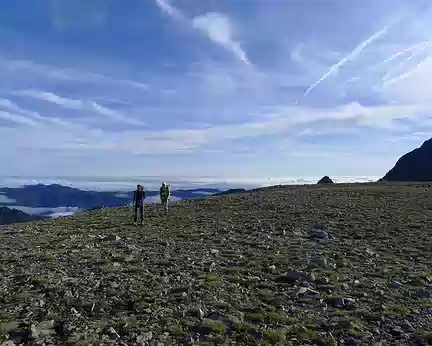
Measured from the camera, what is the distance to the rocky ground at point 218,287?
9.80 meters

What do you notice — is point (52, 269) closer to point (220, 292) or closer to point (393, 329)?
point (220, 292)

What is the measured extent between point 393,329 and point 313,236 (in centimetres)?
1235

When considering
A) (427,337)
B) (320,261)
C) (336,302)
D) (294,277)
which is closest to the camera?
(427,337)

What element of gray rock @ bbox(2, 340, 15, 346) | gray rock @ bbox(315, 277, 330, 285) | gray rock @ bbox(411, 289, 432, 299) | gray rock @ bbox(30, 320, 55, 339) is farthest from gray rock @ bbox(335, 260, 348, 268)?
gray rock @ bbox(2, 340, 15, 346)

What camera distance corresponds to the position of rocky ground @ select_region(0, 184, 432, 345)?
9.80 meters

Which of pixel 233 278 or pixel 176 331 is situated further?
pixel 233 278

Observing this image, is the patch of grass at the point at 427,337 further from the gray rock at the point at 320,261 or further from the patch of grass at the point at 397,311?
the gray rock at the point at 320,261

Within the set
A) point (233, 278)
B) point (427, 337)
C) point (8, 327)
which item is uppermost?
point (233, 278)

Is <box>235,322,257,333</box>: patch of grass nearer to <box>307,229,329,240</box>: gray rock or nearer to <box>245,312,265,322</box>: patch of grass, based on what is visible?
<box>245,312,265,322</box>: patch of grass

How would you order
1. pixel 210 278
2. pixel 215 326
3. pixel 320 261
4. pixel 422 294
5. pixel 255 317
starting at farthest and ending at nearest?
pixel 320 261, pixel 210 278, pixel 422 294, pixel 255 317, pixel 215 326

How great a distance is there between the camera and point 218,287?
1297cm

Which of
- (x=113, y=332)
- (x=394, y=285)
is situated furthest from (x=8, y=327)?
(x=394, y=285)

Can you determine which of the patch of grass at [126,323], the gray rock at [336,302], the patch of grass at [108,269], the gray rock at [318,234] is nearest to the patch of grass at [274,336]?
the gray rock at [336,302]

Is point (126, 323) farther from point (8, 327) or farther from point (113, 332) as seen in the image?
point (8, 327)
